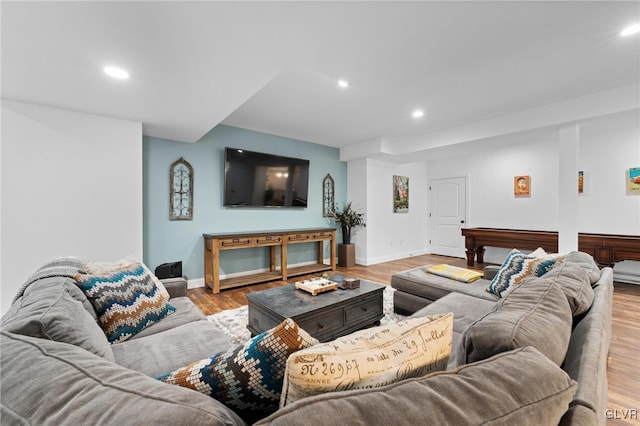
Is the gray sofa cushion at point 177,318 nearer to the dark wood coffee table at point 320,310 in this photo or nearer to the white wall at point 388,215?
the dark wood coffee table at point 320,310

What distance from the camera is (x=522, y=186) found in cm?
538

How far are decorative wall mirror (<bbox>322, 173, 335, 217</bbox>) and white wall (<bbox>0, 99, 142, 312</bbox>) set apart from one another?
3235 mm

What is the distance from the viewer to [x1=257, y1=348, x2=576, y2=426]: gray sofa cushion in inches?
17.6

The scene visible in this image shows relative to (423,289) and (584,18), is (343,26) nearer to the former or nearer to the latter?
(584,18)

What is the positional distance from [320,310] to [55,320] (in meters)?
1.53

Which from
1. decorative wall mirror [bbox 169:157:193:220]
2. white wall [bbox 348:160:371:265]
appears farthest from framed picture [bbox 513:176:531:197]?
decorative wall mirror [bbox 169:157:193:220]

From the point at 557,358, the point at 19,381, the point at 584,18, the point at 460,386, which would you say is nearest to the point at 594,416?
the point at 557,358

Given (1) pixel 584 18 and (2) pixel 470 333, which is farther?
(1) pixel 584 18

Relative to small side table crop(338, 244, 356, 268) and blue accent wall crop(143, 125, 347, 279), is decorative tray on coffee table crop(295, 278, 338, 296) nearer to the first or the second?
blue accent wall crop(143, 125, 347, 279)

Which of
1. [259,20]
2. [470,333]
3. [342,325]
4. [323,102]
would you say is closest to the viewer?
[470,333]

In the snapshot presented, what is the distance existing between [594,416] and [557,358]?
0.19 meters

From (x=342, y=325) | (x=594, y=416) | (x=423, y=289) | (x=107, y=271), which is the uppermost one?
(x=107, y=271)

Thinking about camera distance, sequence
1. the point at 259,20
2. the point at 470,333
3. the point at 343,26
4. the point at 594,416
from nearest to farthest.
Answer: the point at 594,416 < the point at 470,333 < the point at 259,20 < the point at 343,26

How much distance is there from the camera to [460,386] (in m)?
0.54
